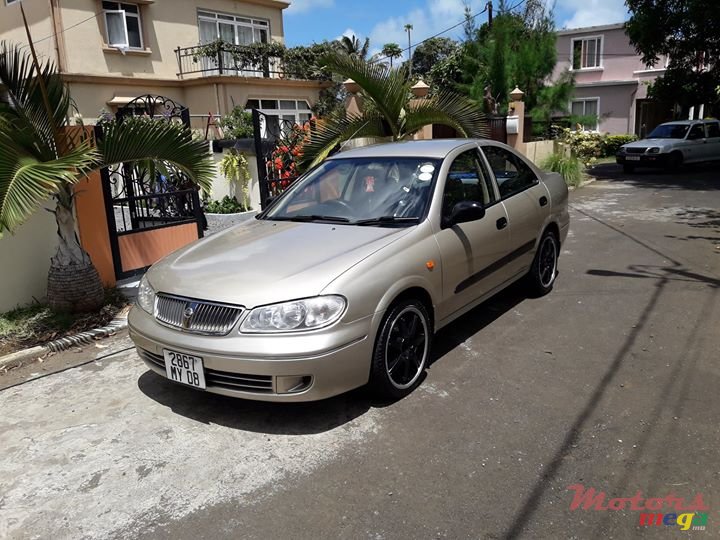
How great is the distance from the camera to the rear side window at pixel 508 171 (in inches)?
212

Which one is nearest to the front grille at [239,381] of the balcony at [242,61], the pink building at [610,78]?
the balcony at [242,61]

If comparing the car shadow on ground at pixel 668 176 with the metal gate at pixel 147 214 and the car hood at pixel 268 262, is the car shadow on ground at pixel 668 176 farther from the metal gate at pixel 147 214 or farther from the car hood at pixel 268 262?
the car hood at pixel 268 262

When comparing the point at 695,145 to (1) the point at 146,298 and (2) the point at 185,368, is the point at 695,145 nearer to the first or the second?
(1) the point at 146,298

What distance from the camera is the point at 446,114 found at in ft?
30.3

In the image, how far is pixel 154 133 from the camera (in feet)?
18.7

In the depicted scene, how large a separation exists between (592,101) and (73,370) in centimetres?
3096

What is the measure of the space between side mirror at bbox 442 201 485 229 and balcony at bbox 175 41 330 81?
18.1 meters

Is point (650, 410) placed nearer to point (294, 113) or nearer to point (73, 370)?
point (73, 370)

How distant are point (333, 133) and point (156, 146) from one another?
3530mm

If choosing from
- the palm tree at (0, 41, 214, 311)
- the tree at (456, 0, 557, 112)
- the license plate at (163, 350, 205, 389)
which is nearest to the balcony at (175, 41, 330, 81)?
the tree at (456, 0, 557, 112)

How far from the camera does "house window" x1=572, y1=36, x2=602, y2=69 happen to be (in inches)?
1214

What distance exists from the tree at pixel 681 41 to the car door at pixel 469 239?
14.7 metres

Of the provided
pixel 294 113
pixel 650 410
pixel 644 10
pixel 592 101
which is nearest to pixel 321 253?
pixel 650 410
